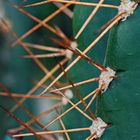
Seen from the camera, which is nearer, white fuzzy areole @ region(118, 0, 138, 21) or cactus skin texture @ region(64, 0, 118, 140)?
white fuzzy areole @ region(118, 0, 138, 21)

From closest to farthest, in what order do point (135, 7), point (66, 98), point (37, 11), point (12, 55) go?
point (135, 7), point (66, 98), point (37, 11), point (12, 55)

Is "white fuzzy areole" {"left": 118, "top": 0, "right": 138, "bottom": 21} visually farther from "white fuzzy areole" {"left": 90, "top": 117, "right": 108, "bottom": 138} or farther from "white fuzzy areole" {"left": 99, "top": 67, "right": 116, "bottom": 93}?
"white fuzzy areole" {"left": 90, "top": 117, "right": 108, "bottom": 138}

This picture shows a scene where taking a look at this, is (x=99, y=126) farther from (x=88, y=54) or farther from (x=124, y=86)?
(x=88, y=54)

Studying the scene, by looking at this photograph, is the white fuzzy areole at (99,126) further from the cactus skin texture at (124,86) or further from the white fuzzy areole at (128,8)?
the white fuzzy areole at (128,8)

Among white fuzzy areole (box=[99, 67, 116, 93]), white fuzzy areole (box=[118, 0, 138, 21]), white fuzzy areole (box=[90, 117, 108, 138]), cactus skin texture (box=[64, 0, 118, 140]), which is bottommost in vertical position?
white fuzzy areole (box=[90, 117, 108, 138])

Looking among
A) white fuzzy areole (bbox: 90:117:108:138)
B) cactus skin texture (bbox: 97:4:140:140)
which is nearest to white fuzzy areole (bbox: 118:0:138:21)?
cactus skin texture (bbox: 97:4:140:140)

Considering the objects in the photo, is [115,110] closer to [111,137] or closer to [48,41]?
[111,137]

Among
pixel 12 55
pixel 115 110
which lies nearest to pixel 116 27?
pixel 115 110
